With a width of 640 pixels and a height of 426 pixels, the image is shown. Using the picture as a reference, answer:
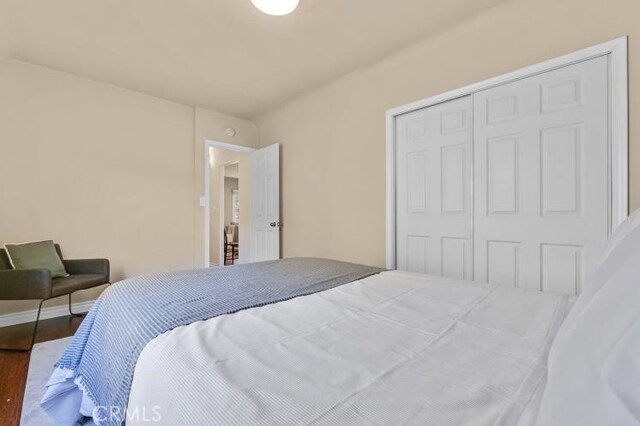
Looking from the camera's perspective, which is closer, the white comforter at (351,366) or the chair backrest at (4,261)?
the white comforter at (351,366)

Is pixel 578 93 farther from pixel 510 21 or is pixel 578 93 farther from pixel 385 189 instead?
pixel 385 189

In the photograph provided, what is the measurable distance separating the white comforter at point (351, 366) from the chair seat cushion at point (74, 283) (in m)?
2.26

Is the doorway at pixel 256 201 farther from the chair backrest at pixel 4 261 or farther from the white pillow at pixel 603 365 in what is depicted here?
the white pillow at pixel 603 365

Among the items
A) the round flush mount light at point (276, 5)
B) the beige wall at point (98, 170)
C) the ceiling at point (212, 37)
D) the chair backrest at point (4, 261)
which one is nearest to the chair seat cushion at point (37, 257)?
the chair backrest at point (4, 261)

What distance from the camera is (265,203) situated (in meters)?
4.02

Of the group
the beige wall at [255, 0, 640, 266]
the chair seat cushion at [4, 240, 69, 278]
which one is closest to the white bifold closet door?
the beige wall at [255, 0, 640, 266]

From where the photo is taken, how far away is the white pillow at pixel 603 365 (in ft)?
1.01

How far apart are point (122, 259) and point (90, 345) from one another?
2.49 meters

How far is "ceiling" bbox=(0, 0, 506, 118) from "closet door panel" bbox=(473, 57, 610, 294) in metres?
0.76

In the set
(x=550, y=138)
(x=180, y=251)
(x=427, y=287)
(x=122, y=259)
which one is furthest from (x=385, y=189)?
(x=122, y=259)

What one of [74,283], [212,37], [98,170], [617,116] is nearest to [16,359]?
[74,283]

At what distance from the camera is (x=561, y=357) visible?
1.34 feet

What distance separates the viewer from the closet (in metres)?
1.76

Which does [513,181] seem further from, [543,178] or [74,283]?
[74,283]
